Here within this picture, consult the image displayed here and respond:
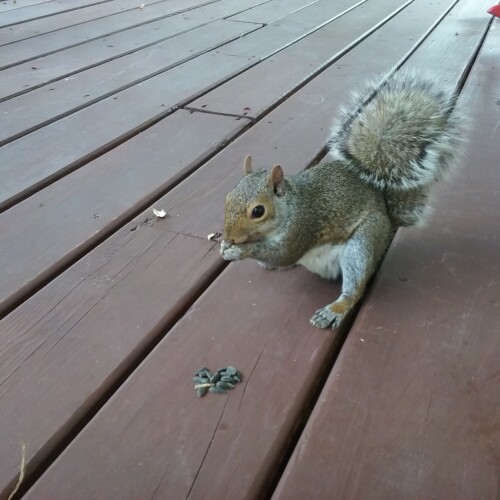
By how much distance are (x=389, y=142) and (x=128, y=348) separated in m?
0.67

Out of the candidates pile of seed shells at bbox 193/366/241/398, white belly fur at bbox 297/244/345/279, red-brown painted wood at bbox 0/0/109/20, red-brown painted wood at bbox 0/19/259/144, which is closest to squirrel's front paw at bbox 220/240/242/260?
white belly fur at bbox 297/244/345/279

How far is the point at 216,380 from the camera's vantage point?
2.85 ft

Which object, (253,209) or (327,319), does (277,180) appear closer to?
(253,209)

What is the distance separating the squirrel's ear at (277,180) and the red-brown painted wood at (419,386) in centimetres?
26

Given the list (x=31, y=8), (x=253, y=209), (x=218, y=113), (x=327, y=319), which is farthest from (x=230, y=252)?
(x=31, y=8)

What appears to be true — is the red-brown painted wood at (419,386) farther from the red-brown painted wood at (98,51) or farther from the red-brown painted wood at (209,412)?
the red-brown painted wood at (98,51)

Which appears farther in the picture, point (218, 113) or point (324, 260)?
point (218, 113)

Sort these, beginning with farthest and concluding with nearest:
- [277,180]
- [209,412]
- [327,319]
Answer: [277,180] → [327,319] → [209,412]

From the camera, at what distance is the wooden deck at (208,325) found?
747mm

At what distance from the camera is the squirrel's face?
1.07 meters

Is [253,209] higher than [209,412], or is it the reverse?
[253,209]

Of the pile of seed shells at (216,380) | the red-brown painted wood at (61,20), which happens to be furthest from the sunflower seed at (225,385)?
the red-brown painted wood at (61,20)

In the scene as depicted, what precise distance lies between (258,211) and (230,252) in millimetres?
96

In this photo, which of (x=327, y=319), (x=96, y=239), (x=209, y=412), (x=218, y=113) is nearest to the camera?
(x=209, y=412)
